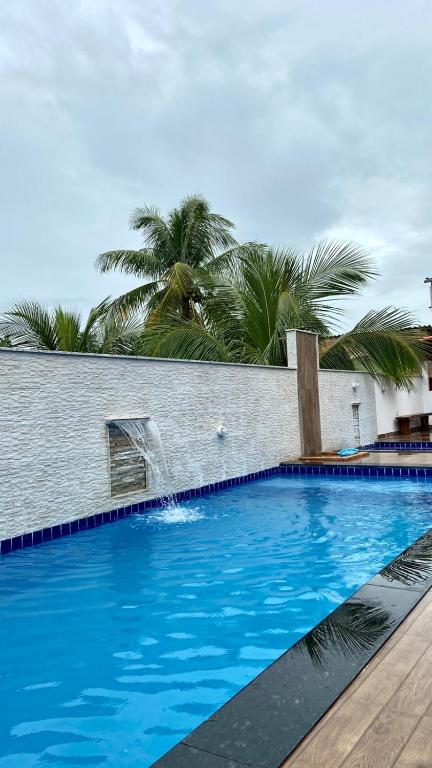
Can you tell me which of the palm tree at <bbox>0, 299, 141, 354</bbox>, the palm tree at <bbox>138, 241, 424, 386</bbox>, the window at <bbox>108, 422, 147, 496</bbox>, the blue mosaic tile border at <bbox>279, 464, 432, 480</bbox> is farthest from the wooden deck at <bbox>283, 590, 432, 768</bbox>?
the palm tree at <bbox>138, 241, 424, 386</bbox>

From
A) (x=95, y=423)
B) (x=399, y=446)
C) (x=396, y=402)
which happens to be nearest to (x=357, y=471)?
(x=399, y=446)

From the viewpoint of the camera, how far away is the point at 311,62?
10.9 m

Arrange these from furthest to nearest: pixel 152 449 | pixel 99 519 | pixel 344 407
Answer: pixel 344 407
pixel 152 449
pixel 99 519

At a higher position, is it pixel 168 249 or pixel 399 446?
pixel 168 249

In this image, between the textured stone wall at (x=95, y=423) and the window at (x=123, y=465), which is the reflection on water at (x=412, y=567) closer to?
the textured stone wall at (x=95, y=423)

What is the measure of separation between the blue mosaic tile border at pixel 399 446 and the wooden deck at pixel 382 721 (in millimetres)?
11912

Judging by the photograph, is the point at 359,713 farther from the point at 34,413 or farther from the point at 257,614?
the point at 34,413

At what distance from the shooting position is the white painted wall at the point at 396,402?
56.2ft

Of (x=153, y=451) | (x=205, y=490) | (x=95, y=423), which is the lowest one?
(x=205, y=490)

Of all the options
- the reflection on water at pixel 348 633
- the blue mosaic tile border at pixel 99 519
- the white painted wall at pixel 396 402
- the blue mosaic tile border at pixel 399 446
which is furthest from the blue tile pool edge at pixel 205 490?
the white painted wall at pixel 396 402

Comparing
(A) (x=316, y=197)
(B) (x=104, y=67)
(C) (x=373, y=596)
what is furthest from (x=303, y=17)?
(C) (x=373, y=596)

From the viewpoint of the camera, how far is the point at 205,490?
9305 millimetres

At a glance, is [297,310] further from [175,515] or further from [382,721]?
[382,721]

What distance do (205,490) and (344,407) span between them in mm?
6179
